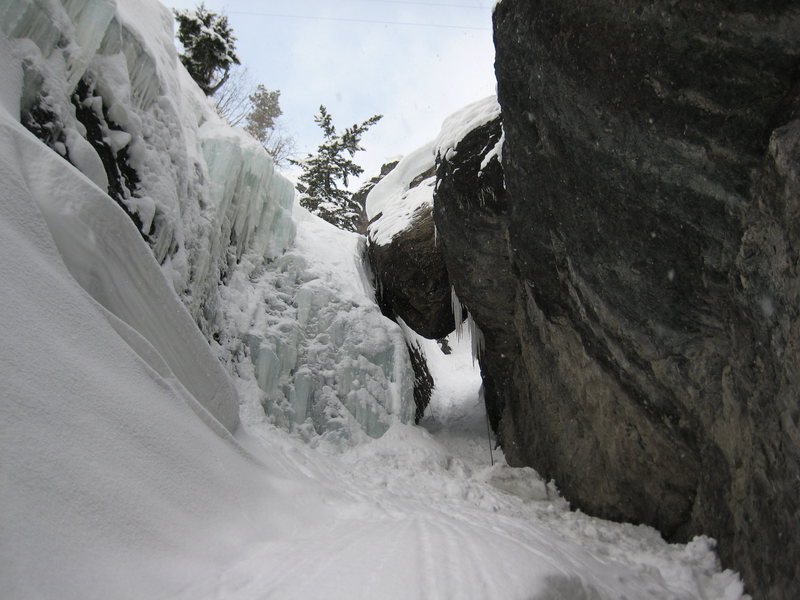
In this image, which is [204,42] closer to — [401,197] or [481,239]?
[401,197]

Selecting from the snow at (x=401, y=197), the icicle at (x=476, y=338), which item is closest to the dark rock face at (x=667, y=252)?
the icicle at (x=476, y=338)

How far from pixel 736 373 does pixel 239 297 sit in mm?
5943

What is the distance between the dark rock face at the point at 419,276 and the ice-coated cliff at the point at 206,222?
699 millimetres

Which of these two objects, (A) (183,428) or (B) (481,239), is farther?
(B) (481,239)

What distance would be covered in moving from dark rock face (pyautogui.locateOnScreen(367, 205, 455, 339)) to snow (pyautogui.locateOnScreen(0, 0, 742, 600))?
1.96 meters

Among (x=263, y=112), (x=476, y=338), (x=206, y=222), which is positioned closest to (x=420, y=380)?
(x=476, y=338)

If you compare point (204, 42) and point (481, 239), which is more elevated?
point (204, 42)

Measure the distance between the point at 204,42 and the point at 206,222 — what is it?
6239mm

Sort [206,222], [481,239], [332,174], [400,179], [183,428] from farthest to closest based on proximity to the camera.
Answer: [332,174] < [400,179] < [481,239] < [206,222] < [183,428]

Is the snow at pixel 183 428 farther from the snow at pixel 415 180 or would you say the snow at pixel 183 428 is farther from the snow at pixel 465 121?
the snow at pixel 415 180

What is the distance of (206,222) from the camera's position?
259 inches

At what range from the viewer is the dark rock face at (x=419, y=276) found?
8.99 meters

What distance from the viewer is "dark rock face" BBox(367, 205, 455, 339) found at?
29.5 feet

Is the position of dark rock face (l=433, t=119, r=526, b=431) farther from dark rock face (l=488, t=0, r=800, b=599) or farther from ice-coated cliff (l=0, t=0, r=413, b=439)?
ice-coated cliff (l=0, t=0, r=413, b=439)
